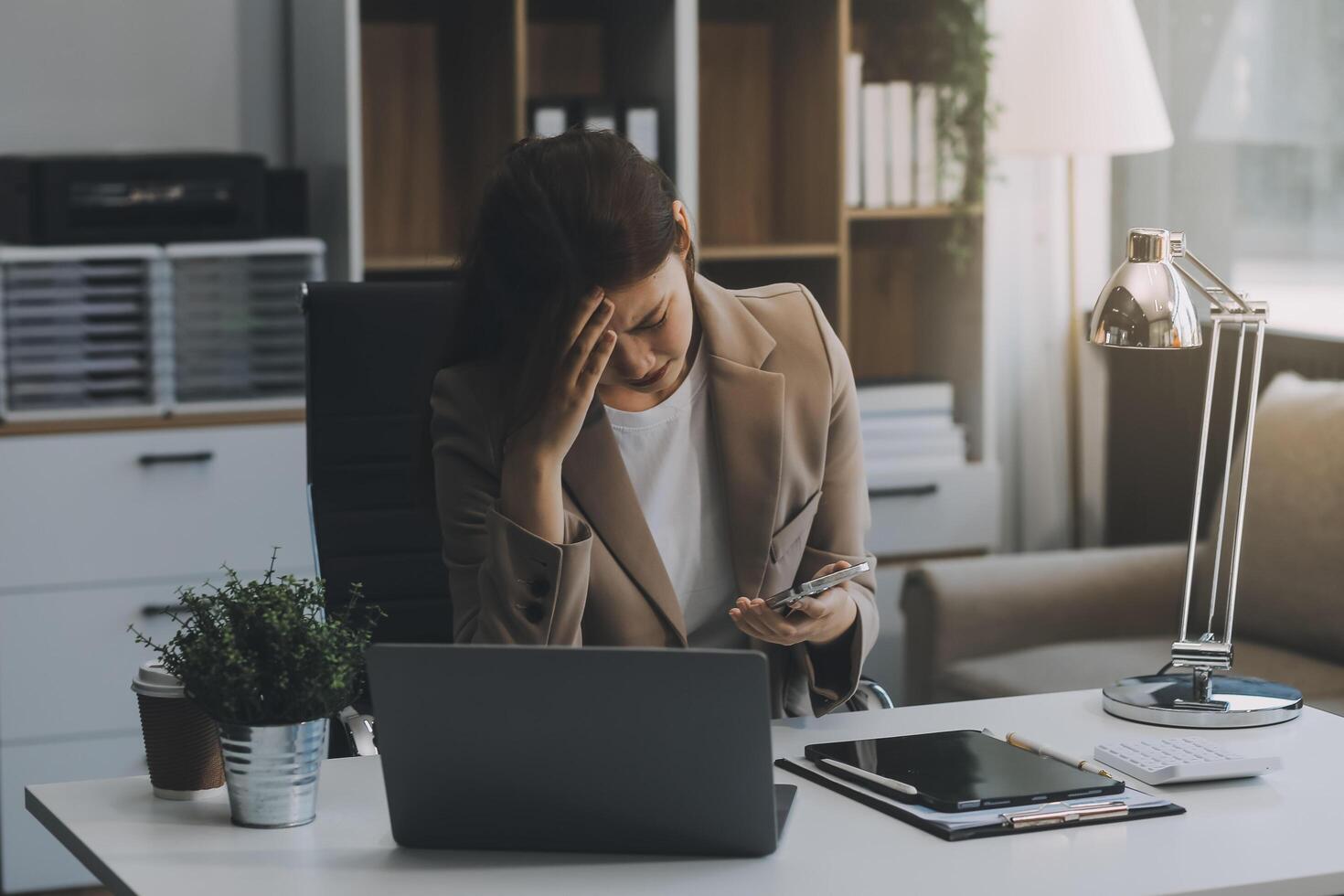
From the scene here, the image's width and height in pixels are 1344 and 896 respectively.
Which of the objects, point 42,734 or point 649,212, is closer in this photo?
point 649,212

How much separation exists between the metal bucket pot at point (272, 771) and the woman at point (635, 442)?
339 millimetres

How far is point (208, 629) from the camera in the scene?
1.36 metres

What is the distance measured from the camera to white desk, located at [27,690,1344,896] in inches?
48.8

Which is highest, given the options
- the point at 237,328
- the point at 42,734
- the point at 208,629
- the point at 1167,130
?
the point at 1167,130

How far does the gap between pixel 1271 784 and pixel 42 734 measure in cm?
221

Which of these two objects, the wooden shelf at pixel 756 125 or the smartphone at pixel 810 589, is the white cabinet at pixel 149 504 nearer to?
the wooden shelf at pixel 756 125

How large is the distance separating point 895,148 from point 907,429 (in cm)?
58

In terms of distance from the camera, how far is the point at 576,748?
1.28 meters

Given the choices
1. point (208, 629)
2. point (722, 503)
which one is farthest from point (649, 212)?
point (208, 629)

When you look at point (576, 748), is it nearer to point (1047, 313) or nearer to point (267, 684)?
point (267, 684)

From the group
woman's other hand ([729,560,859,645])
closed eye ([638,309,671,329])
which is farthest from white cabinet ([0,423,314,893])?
woman's other hand ([729,560,859,645])

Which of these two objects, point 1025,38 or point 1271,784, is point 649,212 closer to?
point 1271,784

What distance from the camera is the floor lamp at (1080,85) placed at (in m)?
3.28

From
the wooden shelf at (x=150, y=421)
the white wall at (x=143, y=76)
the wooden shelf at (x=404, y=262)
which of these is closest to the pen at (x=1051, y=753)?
the wooden shelf at (x=150, y=421)
